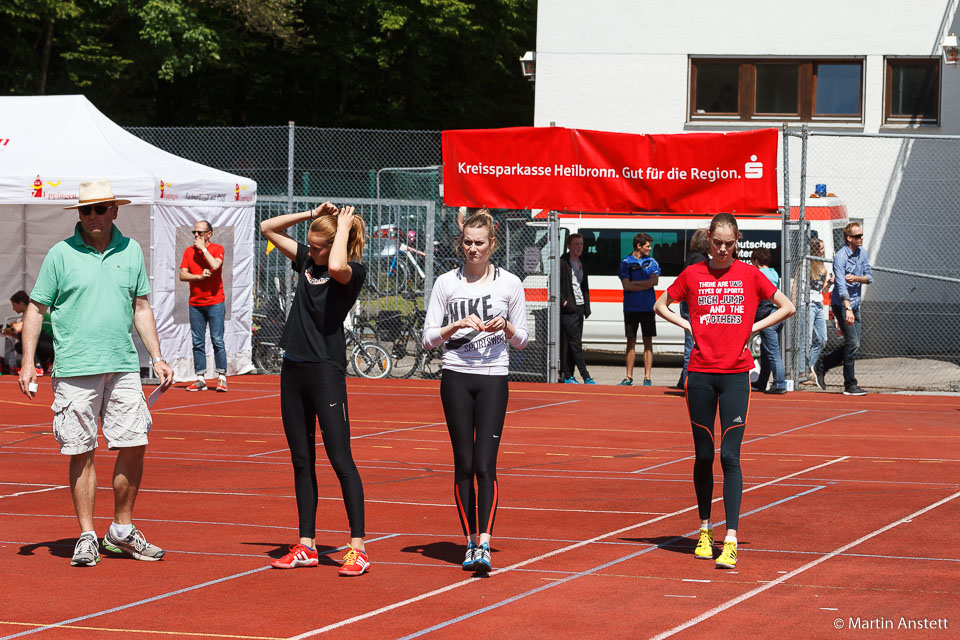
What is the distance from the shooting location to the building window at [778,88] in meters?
25.9

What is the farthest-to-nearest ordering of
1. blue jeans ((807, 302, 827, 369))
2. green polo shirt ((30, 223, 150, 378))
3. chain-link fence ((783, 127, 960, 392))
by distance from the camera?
chain-link fence ((783, 127, 960, 392)) < blue jeans ((807, 302, 827, 369)) < green polo shirt ((30, 223, 150, 378))

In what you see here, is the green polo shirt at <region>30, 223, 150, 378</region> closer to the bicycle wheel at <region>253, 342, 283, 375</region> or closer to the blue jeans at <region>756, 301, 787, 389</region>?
the blue jeans at <region>756, 301, 787, 389</region>

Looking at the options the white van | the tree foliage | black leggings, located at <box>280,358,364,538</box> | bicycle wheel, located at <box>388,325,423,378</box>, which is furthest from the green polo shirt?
the tree foliage

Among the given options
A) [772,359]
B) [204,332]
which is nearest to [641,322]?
[772,359]

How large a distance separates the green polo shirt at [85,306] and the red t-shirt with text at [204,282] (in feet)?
29.9

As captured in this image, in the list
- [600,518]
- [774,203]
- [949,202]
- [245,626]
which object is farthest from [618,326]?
[245,626]

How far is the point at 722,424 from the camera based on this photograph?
25.7 ft

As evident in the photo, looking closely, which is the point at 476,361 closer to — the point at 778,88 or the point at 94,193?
the point at 94,193

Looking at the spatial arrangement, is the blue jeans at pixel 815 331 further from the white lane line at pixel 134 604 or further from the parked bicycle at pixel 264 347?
the white lane line at pixel 134 604

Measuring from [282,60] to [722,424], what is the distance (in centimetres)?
3517

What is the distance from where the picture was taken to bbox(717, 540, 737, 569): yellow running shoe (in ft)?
23.9

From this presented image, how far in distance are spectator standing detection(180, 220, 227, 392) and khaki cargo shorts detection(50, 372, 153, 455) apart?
8.96 metres

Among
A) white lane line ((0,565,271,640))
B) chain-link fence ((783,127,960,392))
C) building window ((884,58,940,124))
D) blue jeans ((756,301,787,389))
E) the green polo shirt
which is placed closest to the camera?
white lane line ((0,565,271,640))

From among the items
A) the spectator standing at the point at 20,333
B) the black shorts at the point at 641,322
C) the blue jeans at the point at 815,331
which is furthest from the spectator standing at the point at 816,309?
the spectator standing at the point at 20,333
